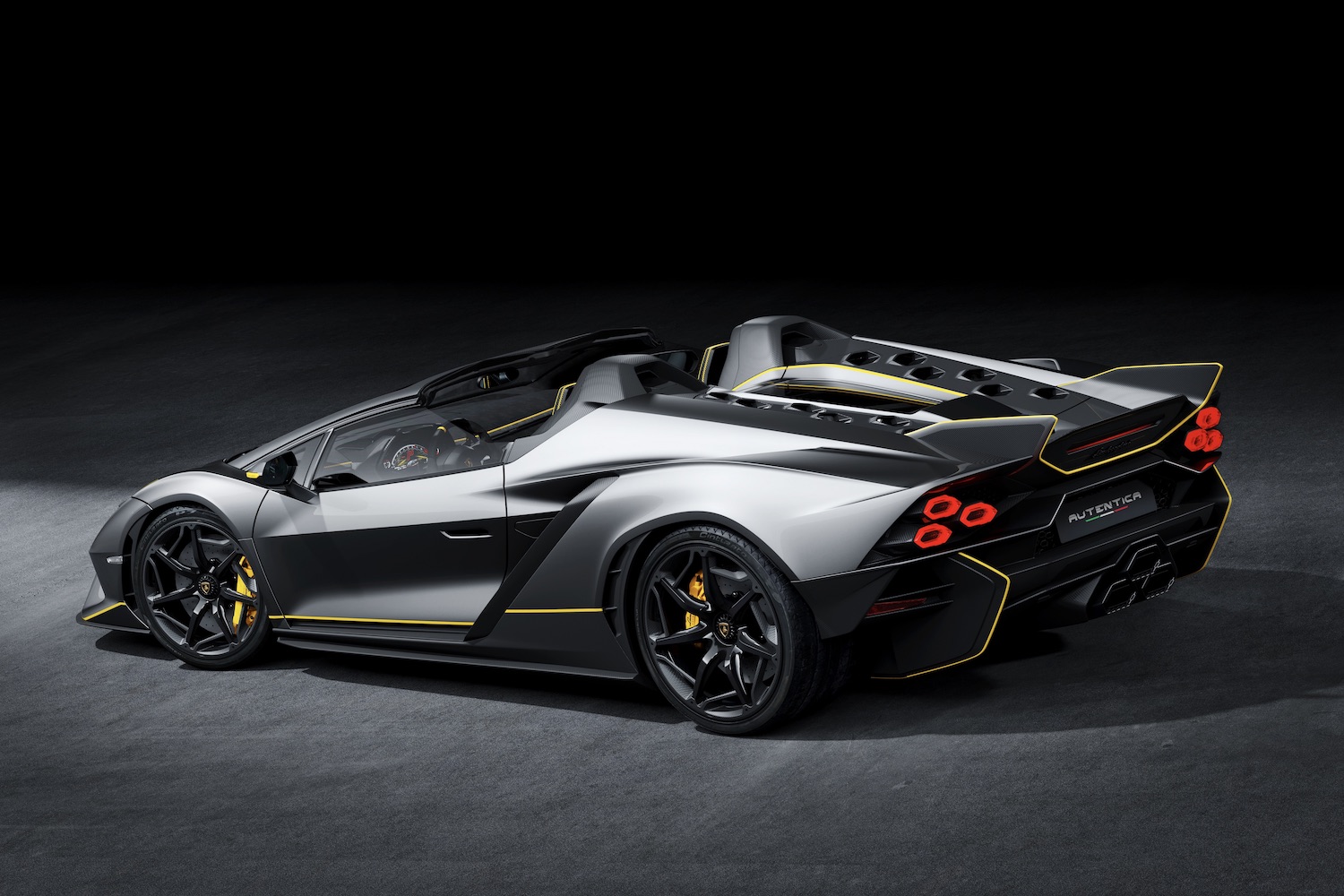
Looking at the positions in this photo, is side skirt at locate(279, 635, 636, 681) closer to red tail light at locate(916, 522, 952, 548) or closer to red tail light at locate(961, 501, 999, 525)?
red tail light at locate(916, 522, 952, 548)

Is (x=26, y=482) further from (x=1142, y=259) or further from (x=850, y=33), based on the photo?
(x=850, y=33)

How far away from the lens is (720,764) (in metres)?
4.81

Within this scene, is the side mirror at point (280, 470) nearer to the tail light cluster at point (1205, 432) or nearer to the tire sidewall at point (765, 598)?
the tire sidewall at point (765, 598)

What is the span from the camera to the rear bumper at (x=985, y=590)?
15.4ft

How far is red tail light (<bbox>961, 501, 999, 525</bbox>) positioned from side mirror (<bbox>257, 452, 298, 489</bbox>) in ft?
8.79

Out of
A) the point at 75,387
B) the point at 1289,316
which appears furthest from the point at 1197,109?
the point at 75,387

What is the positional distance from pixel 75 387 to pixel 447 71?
10744 mm

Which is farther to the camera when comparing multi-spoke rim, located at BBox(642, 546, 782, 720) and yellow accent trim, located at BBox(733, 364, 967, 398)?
yellow accent trim, located at BBox(733, 364, 967, 398)

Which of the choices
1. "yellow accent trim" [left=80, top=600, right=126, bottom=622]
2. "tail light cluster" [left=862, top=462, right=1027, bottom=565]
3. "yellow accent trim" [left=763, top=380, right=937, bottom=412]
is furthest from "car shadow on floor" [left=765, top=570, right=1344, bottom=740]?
"yellow accent trim" [left=80, top=600, right=126, bottom=622]

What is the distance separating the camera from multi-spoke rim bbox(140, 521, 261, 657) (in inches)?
243

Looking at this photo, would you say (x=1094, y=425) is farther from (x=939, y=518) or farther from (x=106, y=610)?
(x=106, y=610)

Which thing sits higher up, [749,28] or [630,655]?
[749,28]

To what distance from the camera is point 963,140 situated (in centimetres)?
1980

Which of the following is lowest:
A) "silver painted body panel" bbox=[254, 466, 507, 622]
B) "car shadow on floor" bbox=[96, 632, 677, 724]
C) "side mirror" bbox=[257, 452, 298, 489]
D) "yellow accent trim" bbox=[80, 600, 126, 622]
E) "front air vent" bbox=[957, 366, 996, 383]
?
"car shadow on floor" bbox=[96, 632, 677, 724]
